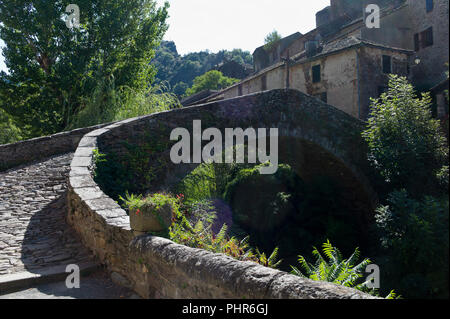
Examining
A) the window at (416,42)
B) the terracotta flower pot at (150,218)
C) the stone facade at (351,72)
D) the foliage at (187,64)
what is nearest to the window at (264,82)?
the stone facade at (351,72)

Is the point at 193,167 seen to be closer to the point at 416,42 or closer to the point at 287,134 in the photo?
the point at 287,134

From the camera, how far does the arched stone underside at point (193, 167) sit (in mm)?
2607

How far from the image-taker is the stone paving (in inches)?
184

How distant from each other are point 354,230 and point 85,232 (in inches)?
436

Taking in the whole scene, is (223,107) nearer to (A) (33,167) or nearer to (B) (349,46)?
(A) (33,167)

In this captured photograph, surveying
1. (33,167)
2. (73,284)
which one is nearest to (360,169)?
(33,167)

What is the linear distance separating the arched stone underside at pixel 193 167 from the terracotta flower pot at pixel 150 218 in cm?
13

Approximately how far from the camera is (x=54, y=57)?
15133mm

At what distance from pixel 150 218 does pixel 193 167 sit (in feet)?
16.8

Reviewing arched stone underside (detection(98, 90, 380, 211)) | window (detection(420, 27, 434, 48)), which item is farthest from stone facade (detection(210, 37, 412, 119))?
arched stone underside (detection(98, 90, 380, 211))

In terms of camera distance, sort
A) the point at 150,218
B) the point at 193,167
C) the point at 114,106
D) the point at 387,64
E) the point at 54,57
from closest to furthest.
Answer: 1. the point at 150,218
2. the point at 193,167
3. the point at 114,106
4. the point at 54,57
5. the point at 387,64

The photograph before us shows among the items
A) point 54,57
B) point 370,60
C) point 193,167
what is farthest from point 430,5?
point 54,57

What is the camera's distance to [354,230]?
45.7ft
